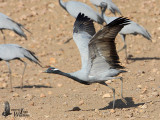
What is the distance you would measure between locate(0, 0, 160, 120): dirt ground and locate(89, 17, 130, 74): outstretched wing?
726mm

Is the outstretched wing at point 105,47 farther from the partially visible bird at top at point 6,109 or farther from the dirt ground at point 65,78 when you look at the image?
the partially visible bird at top at point 6,109

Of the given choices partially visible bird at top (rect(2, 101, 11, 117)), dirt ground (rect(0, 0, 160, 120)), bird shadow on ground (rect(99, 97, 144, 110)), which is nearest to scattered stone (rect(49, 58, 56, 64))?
dirt ground (rect(0, 0, 160, 120))

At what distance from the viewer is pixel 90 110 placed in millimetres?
7297

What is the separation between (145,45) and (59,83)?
403 cm

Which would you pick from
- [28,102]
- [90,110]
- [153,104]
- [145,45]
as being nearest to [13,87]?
[28,102]

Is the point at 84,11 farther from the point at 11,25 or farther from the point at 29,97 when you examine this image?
the point at 29,97

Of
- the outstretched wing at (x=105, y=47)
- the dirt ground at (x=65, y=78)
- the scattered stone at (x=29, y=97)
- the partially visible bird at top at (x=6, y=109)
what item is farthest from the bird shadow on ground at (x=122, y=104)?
the partially visible bird at top at (x=6, y=109)

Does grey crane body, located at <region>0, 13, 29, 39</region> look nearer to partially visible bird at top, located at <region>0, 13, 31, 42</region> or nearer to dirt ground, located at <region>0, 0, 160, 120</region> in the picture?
partially visible bird at top, located at <region>0, 13, 31, 42</region>

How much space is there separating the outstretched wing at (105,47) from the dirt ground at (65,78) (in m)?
0.73

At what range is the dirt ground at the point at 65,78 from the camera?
712 centimetres

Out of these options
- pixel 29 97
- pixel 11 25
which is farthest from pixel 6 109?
pixel 11 25

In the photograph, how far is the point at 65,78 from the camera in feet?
34.4

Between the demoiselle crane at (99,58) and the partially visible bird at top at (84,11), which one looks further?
the partially visible bird at top at (84,11)

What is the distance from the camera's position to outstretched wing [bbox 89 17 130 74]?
6.45 meters
